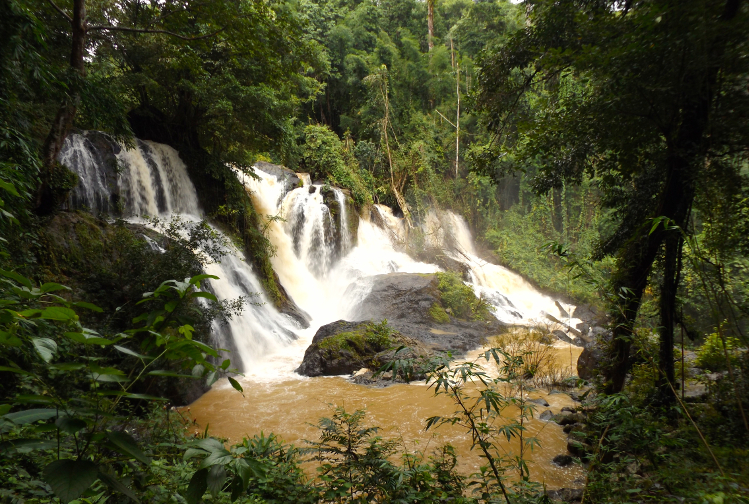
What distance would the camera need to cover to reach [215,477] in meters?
0.89

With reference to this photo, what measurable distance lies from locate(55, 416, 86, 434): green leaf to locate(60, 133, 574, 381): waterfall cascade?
6.89 metres

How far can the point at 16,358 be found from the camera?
3.14 meters

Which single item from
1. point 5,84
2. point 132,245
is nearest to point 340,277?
point 132,245

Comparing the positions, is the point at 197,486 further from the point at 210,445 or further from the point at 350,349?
the point at 350,349

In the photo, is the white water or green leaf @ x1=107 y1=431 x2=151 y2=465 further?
the white water

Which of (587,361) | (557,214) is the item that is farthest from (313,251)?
(557,214)

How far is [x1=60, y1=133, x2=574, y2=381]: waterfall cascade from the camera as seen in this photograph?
8.14m

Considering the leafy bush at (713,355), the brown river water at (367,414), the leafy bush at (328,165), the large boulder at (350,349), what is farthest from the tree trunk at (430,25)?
the leafy bush at (713,355)

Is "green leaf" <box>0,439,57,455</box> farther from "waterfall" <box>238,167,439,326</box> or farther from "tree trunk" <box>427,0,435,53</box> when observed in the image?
"tree trunk" <box>427,0,435,53</box>

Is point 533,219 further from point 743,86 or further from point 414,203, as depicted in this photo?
point 743,86

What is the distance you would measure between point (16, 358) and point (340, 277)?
10784 millimetres

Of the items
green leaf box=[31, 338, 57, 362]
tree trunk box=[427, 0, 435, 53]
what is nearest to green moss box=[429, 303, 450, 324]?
green leaf box=[31, 338, 57, 362]

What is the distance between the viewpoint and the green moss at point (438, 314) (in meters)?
11.3

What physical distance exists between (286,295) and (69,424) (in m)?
11.5
